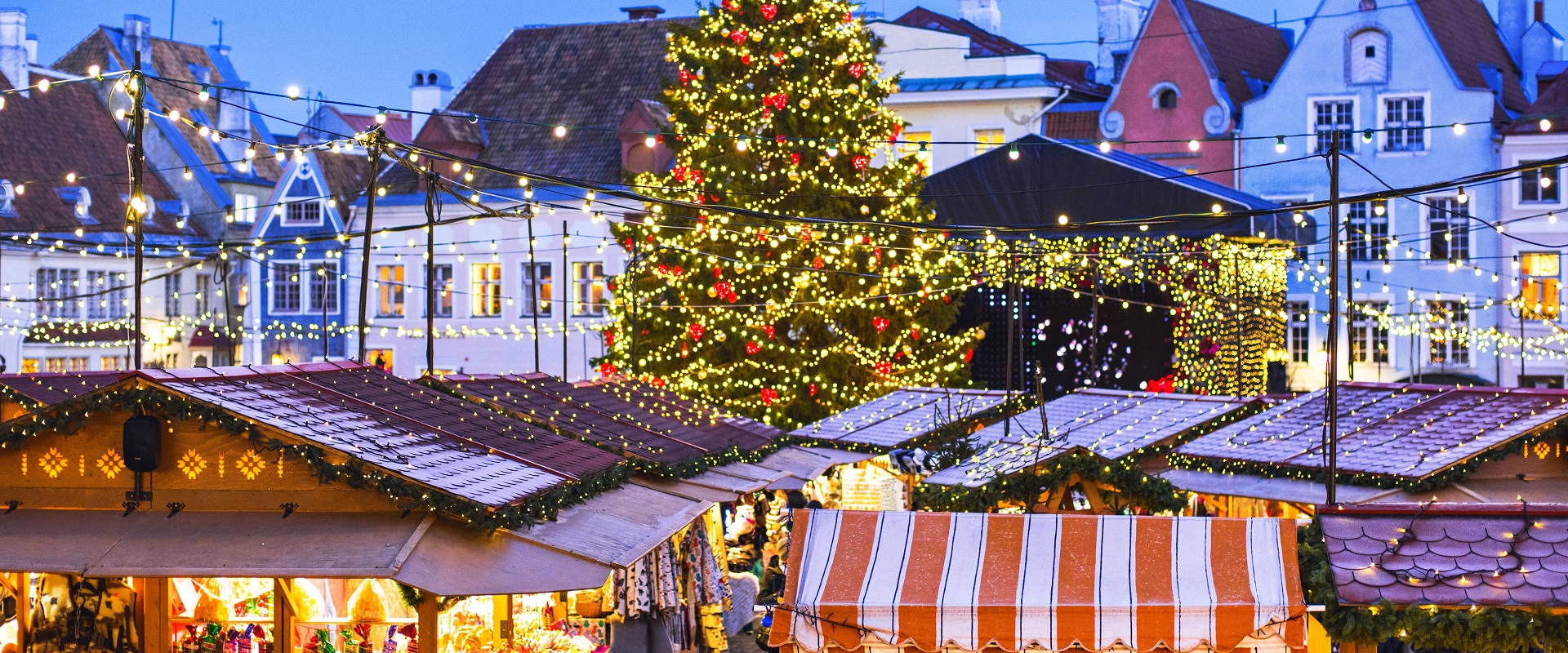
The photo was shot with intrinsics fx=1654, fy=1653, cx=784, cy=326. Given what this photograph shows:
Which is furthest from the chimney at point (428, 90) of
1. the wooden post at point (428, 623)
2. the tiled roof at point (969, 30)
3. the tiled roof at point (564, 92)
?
the wooden post at point (428, 623)

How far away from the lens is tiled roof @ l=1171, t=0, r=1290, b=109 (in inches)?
1584

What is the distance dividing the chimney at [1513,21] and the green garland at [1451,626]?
3711 cm

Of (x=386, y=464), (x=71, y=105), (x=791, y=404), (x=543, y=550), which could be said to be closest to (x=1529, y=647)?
(x=543, y=550)

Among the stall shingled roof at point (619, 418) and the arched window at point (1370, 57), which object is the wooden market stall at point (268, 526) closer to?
the stall shingled roof at point (619, 418)

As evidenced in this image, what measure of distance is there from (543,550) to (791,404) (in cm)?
1771

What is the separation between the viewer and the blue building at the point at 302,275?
153 feet

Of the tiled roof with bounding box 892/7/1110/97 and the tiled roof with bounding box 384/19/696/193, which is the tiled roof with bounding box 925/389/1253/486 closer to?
the tiled roof with bounding box 892/7/1110/97

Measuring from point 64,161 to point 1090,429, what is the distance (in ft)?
125

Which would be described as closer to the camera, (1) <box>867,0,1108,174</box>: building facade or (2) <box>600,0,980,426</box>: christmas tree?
(2) <box>600,0,980,426</box>: christmas tree

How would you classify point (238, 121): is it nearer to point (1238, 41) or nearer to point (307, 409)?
point (1238, 41)

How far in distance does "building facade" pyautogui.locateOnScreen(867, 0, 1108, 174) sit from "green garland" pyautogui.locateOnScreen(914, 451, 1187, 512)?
84.2 ft

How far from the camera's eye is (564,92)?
4581 cm

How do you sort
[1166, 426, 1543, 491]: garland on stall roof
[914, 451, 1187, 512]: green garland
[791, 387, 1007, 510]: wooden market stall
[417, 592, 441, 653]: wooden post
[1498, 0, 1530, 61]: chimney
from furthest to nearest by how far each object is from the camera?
[1498, 0, 1530, 61]: chimney → [791, 387, 1007, 510]: wooden market stall → [1166, 426, 1543, 491]: garland on stall roof → [914, 451, 1187, 512]: green garland → [417, 592, 441, 653]: wooden post

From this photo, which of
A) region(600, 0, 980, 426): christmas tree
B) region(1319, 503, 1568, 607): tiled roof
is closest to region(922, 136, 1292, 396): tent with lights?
region(600, 0, 980, 426): christmas tree
